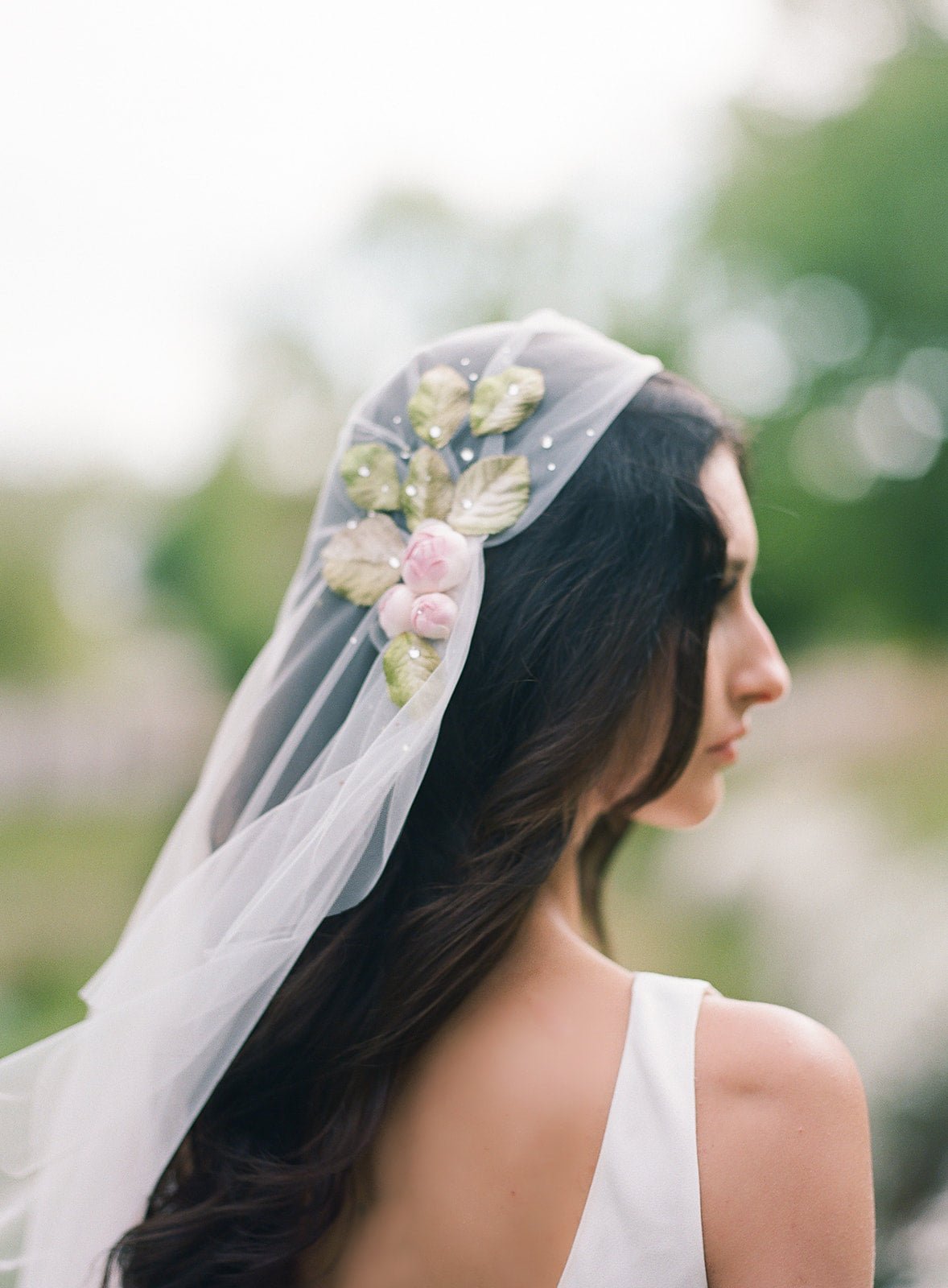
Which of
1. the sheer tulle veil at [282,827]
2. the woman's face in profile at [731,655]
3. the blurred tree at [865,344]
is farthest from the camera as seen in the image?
the blurred tree at [865,344]

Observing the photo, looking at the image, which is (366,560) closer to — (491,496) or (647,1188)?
(491,496)

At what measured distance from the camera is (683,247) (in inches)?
240

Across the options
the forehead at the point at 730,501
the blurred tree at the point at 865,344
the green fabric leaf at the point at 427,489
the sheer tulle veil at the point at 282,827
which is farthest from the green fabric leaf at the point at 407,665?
the blurred tree at the point at 865,344

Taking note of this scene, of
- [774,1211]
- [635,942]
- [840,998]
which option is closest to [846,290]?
[635,942]

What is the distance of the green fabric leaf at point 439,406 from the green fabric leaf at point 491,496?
5 cm

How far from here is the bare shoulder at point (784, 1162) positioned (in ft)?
2.32

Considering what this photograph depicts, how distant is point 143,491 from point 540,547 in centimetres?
604

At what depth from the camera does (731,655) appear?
96 cm

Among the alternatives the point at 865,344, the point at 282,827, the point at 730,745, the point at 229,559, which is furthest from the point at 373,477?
the point at 229,559

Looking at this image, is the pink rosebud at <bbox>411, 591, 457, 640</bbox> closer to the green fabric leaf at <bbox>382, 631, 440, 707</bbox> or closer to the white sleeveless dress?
the green fabric leaf at <bbox>382, 631, 440, 707</bbox>

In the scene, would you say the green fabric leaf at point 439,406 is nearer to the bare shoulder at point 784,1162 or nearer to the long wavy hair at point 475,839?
the long wavy hair at point 475,839

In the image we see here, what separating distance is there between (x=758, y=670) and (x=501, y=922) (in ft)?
1.14

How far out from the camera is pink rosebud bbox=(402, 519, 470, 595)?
86 cm

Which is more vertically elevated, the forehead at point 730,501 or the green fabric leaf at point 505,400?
the green fabric leaf at point 505,400
